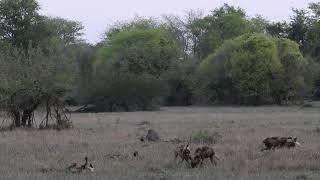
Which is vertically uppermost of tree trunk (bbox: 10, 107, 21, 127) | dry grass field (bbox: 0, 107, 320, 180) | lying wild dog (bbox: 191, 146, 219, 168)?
tree trunk (bbox: 10, 107, 21, 127)

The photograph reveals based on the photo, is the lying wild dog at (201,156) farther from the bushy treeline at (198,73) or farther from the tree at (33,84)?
the bushy treeline at (198,73)

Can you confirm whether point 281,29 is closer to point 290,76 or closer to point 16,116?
point 290,76

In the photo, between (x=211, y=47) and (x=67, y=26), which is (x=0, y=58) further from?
(x=67, y=26)

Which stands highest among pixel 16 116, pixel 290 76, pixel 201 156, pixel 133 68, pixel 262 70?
pixel 133 68

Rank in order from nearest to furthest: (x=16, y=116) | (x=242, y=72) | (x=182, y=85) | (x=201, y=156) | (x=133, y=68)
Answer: (x=201, y=156) → (x=16, y=116) → (x=133, y=68) → (x=242, y=72) → (x=182, y=85)

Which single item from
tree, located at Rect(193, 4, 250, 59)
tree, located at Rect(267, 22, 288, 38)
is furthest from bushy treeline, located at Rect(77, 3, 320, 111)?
tree, located at Rect(193, 4, 250, 59)

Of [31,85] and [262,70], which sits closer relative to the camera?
[31,85]

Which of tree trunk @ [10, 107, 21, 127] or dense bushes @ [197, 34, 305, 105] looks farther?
dense bushes @ [197, 34, 305, 105]

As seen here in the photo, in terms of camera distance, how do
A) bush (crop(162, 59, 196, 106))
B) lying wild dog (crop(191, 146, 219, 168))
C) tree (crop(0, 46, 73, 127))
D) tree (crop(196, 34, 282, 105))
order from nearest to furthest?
1. lying wild dog (crop(191, 146, 219, 168))
2. tree (crop(0, 46, 73, 127))
3. tree (crop(196, 34, 282, 105))
4. bush (crop(162, 59, 196, 106))

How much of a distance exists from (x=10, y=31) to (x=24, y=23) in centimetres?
252

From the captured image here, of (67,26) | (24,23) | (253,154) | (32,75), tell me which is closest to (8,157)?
(253,154)

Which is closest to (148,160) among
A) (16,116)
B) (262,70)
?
(16,116)

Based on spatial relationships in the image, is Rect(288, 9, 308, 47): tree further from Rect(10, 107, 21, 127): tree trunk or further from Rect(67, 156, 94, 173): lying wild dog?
Rect(67, 156, 94, 173): lying wild dog

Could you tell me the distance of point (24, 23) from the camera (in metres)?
93.8
